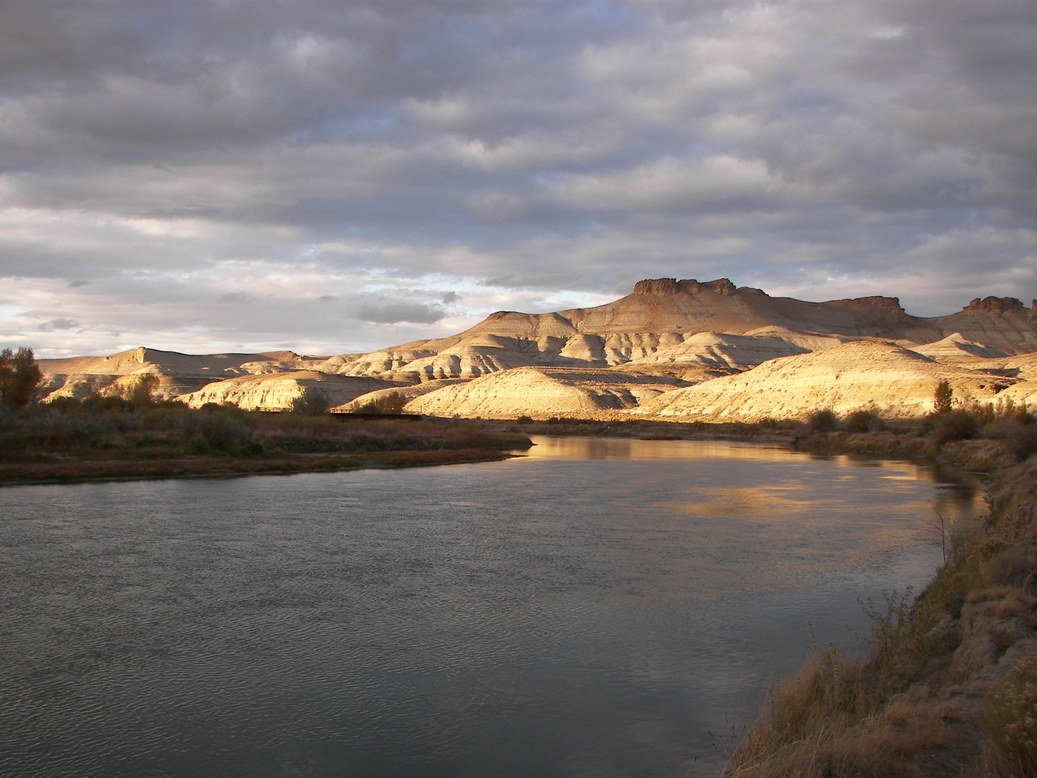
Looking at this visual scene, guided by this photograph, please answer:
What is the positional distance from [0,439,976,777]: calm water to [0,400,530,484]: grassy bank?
27.2 feet

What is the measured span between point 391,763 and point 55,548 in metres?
11.2

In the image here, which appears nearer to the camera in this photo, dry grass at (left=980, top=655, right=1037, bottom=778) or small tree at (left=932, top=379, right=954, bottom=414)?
dry grass at (left=980, top=655, right=1037, bottom=778)

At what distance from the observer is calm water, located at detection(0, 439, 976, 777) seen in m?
7.32

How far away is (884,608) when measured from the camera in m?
11.8

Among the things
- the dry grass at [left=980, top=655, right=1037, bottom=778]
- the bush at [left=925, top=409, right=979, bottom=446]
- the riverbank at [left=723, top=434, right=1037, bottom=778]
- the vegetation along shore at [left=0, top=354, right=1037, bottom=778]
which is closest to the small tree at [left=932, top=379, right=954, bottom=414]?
the bush at [left=925, top=409, right=979, bottom=446]

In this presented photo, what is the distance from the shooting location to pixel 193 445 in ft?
117

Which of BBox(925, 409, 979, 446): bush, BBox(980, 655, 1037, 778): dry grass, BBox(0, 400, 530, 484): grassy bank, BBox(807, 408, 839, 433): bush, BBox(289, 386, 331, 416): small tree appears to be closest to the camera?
BBox(980, 655, 1037, 778): dry grass

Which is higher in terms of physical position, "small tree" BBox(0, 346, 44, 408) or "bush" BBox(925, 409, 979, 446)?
"small tree" BBox(0, 346, 44, 408)

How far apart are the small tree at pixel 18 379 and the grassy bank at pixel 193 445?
6.75 feet

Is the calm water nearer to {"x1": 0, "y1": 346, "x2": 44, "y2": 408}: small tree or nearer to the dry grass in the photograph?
the dry grass

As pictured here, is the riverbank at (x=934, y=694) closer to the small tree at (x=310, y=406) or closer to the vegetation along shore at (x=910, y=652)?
the vegetation along shore at (x=910, y=652)

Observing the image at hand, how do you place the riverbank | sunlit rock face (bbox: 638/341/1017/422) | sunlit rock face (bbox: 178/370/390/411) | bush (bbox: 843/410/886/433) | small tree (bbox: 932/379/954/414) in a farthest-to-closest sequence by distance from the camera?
sunlit rock face (bbox: 178/370/390/411)
sunlit rock face (bbox: 638/341/1017/422)
small tree (bbox: 932/379/954/414)
bush (bbox: 843/410/886/433)
the riverbank

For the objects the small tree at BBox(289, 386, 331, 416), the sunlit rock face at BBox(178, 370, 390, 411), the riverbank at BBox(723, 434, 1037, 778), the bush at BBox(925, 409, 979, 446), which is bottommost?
the riverbank at BBox(723, 434, 1037, 778)

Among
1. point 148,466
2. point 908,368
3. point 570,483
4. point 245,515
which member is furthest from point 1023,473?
point 908,368
